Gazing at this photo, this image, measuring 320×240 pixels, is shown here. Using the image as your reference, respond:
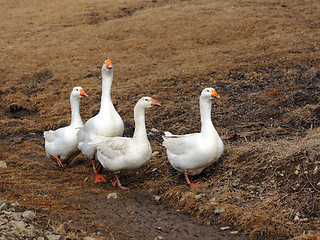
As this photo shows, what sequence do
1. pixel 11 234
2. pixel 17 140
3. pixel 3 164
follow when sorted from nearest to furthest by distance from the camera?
pixel 11 234, pixel 3 164, pixel 17 140

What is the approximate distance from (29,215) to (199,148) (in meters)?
2.81

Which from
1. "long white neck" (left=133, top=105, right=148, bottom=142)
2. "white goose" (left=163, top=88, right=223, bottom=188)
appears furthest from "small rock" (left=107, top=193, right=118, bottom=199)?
"white goose" (left=163, top=88, right=223, bottom=188)

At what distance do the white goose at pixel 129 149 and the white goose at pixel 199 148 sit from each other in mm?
503

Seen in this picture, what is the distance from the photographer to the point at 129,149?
7020 millimetres

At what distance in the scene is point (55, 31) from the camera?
59.9ft

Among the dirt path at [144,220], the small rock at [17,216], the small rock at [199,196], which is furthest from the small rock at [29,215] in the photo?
the small rock at [199,196]

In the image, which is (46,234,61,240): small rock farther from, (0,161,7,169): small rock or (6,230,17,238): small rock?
(0,161,7,169): small rock

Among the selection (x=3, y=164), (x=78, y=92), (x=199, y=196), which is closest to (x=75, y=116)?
(x=78, y=92)

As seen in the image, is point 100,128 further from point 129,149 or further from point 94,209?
point 94,209

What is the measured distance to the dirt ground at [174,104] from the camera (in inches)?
236

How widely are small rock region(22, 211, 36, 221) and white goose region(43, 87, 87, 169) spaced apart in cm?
287

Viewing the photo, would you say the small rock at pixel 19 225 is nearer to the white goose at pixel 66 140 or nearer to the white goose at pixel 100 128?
the white goose at pixel 100 128

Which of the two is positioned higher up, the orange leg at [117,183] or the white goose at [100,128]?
the white goose at [100,128]

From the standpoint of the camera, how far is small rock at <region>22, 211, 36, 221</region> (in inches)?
213
